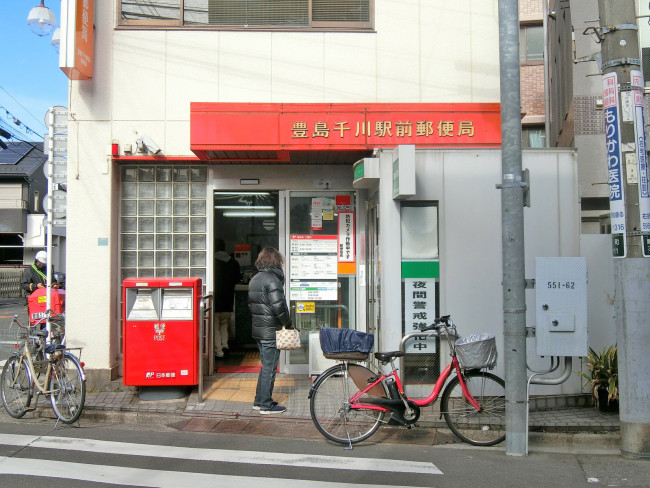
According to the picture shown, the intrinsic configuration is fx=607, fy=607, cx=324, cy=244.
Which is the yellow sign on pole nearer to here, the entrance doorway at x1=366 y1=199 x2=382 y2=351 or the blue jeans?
the entrance doorway at x1=366 y1=199 x2=382 y2=351

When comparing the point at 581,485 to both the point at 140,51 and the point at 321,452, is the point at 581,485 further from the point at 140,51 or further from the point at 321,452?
the point at 140,51

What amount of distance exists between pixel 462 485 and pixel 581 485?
0.99 metres

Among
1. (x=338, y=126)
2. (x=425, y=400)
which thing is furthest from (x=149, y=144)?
(x=425, y=400)

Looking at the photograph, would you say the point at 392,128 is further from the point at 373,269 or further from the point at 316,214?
the point at 373,269

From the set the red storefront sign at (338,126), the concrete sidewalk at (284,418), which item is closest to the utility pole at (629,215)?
the concrete sidewalk at (284,418)

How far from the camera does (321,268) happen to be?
8.94 meters

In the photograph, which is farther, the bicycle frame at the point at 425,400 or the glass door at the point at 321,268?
the glass door at the point at 321,268

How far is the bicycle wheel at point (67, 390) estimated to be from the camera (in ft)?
22.2

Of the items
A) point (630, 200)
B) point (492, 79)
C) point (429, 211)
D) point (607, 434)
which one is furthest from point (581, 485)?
point (492, 79)

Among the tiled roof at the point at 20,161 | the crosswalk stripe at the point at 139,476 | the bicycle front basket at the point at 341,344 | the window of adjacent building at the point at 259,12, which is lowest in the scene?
the crosswalk stripe at the point at 139,476

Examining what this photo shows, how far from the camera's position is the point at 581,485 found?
16.4 ft

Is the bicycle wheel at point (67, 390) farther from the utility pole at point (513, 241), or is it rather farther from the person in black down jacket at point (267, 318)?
the utility pole at point (513, 241)

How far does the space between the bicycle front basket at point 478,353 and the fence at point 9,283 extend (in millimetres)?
28955

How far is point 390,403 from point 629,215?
287 centimetres
